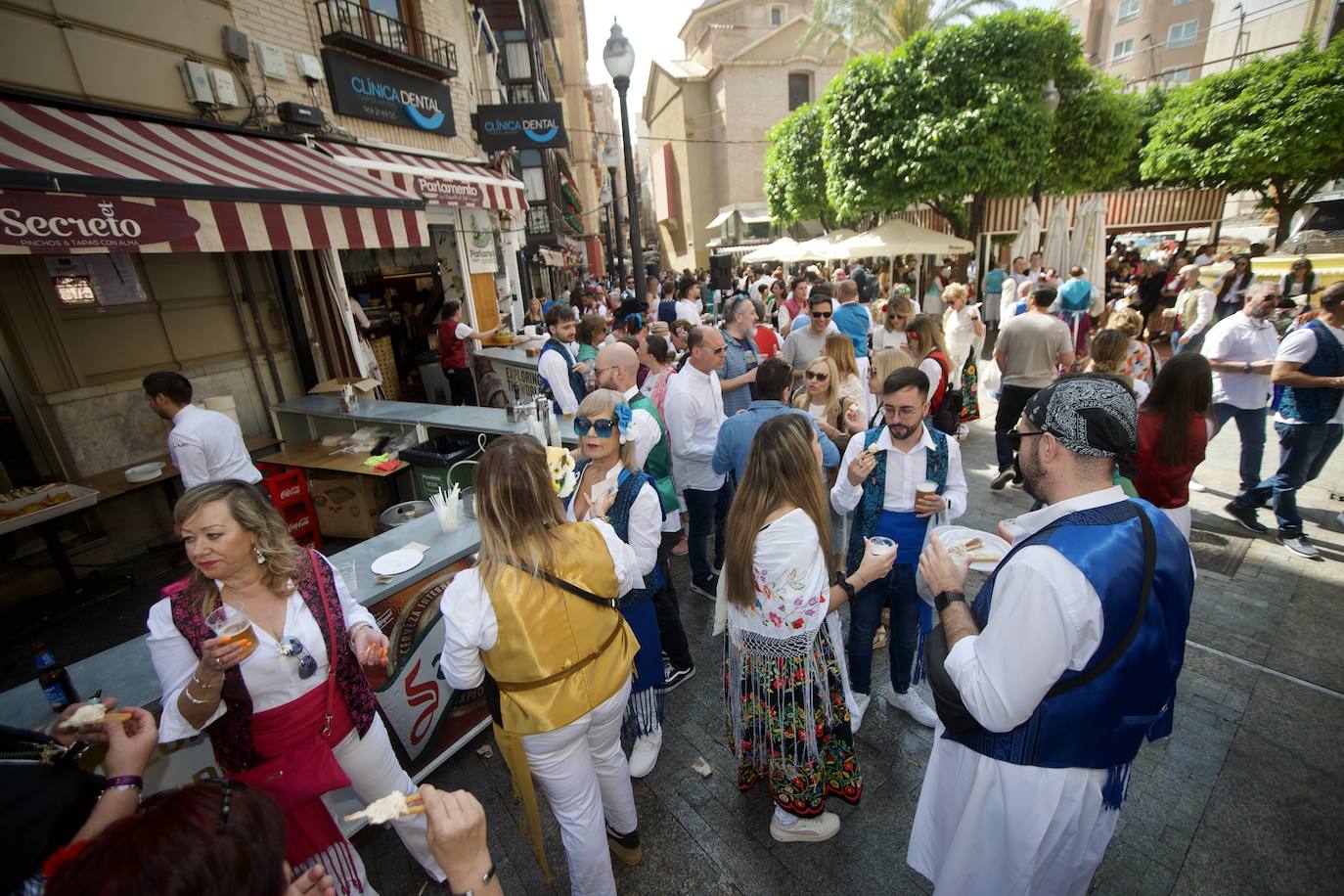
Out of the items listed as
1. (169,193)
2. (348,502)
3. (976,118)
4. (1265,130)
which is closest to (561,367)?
(348,502)

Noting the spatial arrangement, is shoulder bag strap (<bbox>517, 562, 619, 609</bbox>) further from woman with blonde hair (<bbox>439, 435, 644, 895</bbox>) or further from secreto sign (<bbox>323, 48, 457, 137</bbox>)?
secreto sign (<bbox>323, 48, 457, 137</bbox>)

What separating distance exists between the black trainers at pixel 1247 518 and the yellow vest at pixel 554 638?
5.98m

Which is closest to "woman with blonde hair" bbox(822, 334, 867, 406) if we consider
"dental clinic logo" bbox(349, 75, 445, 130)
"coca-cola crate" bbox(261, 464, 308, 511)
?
"coca-cola crate" bbox(261, 464, 308, 511)

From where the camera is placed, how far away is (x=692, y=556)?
461 cm

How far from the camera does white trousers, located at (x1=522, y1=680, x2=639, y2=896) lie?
2.04 meters

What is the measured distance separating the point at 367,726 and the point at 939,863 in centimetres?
222

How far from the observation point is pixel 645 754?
311cm

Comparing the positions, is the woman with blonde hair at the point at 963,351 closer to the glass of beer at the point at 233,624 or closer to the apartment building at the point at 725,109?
the glass of beer at the point at 233,624

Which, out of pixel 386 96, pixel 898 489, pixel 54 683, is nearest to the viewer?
pixel 54 683

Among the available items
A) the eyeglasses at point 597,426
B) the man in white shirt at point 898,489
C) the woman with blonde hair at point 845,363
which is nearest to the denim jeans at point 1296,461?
the woman with blonde hair at point 845,363

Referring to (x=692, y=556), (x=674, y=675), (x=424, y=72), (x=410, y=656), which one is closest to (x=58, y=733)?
(x=410, y=656)

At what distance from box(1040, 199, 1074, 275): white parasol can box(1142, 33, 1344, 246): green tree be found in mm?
6199

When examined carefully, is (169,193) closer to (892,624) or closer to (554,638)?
(554,638)

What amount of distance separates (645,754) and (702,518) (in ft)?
5.97
